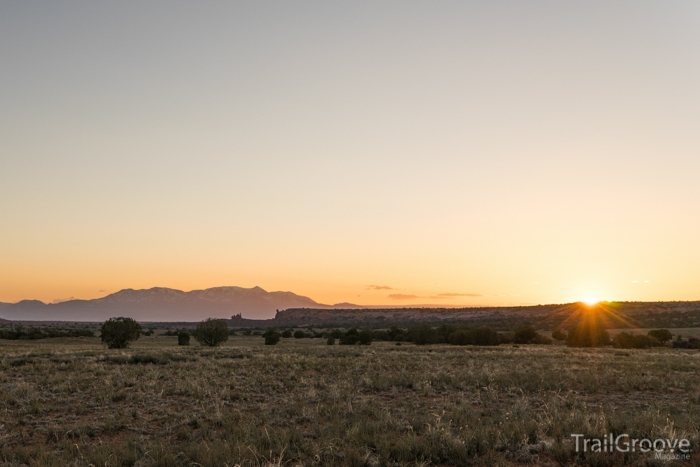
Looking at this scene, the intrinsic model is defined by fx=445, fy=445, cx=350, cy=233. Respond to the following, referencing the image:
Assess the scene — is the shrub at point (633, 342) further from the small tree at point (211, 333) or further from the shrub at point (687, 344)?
the small tree at point (211, 333)

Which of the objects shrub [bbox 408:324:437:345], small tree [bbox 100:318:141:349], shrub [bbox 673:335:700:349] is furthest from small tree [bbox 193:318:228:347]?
shrub [bbox 673:335:700:349]

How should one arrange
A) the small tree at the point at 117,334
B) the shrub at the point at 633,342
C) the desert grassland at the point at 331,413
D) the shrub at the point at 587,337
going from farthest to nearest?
the shrub at the point at 587,337
the shrub at the point at 633,342
the small tree at the point at 117,334
the desert grassland at the point at 331,413

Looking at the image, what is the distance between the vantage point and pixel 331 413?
470 inches

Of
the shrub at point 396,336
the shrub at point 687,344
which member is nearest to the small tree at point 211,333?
the shrub at point 396,336

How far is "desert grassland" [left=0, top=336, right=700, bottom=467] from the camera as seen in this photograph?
829 cm

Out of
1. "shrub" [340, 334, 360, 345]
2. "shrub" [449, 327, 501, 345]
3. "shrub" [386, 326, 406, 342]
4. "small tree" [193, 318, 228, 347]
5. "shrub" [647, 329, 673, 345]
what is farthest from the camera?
"shrub" [386, 326, 406, 342]

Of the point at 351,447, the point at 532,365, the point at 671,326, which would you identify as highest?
the point at 351,447

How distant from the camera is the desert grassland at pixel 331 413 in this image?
27.2 feet

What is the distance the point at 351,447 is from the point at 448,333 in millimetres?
52948

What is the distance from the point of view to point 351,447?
8.57m

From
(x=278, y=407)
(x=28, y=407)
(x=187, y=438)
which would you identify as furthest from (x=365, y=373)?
(x=28, y=407)

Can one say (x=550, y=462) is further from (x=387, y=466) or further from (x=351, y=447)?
(x=351, y=447)

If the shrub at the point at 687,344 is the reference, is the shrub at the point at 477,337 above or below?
above

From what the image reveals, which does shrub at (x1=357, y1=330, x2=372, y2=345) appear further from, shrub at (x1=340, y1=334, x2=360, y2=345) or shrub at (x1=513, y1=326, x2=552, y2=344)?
shrub at (x1=513, y1=326, x2=552, y2=344)
